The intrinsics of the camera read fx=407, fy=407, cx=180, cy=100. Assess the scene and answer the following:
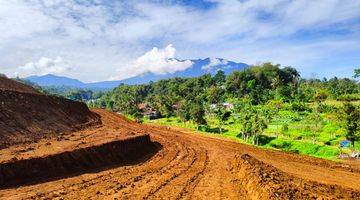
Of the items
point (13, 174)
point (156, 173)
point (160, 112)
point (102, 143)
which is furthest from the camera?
point (160, 112)

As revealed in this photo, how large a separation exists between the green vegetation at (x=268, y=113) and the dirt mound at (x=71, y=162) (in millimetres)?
33898

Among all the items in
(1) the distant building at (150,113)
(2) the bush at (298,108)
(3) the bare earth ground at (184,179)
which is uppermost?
(2) the bush at (298,108)

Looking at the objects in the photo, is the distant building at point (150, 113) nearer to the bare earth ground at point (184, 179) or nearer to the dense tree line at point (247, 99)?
the dense tree line at point (247, 99)

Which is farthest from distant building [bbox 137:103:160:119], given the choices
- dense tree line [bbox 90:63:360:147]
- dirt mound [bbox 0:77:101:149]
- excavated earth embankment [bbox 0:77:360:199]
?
excavated earth embankment [bbox 0:77:360:199]

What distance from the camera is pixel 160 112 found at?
130 m

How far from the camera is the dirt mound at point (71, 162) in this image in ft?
73.5

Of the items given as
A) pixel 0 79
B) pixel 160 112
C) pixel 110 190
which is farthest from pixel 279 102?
pixel 110 190

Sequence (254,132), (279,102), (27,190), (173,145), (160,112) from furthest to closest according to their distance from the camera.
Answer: (160,112)
(279,102)
(254,132)
(173,145)
(27,190)

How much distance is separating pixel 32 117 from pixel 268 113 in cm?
6743

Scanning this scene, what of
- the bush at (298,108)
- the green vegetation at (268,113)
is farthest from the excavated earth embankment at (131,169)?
the bush at (298,108)

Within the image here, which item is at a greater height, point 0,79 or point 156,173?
point 0,79

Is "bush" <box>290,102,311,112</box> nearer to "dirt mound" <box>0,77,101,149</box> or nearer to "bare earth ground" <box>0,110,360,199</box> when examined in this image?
"dirt mound" <box>0,77,101,149</box>

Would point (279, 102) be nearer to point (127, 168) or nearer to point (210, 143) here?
point (210, 143)

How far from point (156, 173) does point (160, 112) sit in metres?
103
